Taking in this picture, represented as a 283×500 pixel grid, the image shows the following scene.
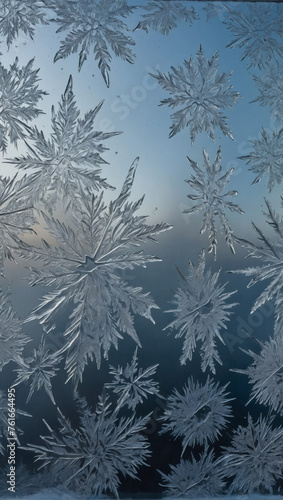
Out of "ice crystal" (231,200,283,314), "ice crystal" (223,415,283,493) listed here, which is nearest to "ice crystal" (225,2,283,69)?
"ice crystal" (231,200,283,314)

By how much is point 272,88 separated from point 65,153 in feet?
1.65

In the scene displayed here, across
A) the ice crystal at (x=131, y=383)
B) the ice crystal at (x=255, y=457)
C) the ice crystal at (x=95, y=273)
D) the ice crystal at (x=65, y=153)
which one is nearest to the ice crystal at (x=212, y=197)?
the ice crystal at (x=95, y=273)

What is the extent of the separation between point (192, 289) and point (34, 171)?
450 mm

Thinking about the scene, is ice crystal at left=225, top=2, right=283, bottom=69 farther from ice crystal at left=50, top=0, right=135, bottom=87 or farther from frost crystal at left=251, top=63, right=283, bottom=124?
ice crystal at left=50, top=0, right=135, bottom=87

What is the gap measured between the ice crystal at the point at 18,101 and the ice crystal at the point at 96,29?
0.08 m

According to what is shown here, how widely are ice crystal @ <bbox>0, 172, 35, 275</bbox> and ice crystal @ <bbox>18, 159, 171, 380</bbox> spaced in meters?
0.03

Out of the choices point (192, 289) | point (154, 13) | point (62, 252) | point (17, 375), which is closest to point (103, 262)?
point (62, 252)

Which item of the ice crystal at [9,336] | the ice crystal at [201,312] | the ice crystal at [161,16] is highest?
the ice crystal at [161,16]

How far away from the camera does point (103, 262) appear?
1.26 m

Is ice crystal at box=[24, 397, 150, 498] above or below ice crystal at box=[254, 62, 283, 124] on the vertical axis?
below

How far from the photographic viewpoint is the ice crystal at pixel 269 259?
1.29 meters

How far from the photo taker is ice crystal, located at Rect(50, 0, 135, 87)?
4.10 feet

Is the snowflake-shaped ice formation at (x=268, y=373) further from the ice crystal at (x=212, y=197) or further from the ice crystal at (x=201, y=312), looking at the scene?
the ice crystal at (x=212, y=197)

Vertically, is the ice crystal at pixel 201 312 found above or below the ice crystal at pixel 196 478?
above
